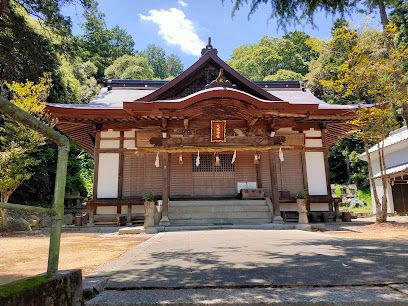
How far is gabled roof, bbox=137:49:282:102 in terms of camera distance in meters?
13.6

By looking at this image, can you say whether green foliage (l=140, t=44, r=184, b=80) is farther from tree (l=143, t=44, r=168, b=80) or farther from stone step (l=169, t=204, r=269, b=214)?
stone step (l=169, t=204, r=269, b=214)

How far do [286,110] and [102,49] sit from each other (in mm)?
48340

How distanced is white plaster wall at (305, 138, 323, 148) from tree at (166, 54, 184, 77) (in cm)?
6569

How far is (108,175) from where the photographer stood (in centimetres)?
1327

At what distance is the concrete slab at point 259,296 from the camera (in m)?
2.41

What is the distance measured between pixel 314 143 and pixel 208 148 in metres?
5.27

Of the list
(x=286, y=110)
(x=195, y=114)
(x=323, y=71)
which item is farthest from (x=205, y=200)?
(x=323, y=71)

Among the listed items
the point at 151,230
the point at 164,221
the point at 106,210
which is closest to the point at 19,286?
the point at 151,230

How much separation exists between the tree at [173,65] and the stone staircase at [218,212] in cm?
6760

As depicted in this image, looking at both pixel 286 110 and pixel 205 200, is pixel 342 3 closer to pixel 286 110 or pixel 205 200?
pixel 286 110

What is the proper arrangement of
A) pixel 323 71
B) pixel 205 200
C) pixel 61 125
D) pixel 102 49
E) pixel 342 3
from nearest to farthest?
pixel 342 3
pixel 205 200
pixel 61 125
pixel 323 71
pixel 102 49

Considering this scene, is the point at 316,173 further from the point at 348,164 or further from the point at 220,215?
the point at 348,164

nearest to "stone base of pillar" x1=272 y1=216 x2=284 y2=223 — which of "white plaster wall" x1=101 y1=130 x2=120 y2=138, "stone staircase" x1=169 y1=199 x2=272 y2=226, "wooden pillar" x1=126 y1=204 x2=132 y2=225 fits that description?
"stone staircase" x1=169 y1=199 x2=272 y2=226

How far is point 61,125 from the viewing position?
44.6 feet
